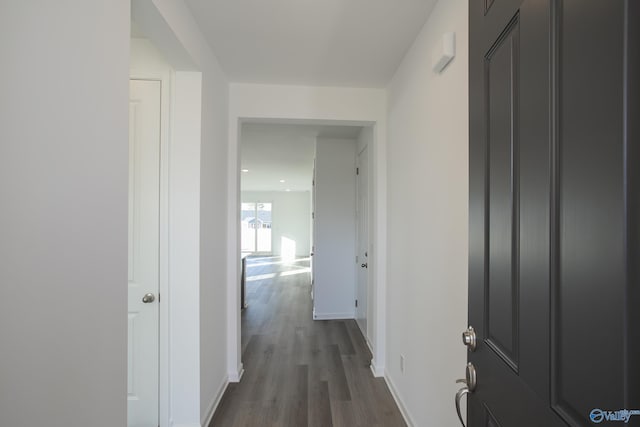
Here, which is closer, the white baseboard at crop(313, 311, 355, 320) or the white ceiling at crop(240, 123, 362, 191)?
the white ceiling at crop(240, 123, 362, 191)

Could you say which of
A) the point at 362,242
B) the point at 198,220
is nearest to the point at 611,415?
the point at 198,220

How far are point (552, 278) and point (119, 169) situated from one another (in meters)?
1.22

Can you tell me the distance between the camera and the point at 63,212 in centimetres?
76

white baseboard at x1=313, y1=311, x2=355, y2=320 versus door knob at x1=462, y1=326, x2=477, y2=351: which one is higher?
door knob at x1=462, y1=326, x2=477, y2=351

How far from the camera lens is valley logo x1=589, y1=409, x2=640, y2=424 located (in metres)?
0.39

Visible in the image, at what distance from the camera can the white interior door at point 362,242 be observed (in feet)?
11.3

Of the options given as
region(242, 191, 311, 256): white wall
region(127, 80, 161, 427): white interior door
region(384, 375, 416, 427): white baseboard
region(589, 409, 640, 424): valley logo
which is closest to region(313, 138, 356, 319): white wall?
region(384, 375, 416, 427): white baseboard

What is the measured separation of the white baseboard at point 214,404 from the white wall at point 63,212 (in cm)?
119

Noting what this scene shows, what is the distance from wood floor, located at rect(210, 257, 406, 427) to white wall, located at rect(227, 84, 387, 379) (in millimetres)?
242

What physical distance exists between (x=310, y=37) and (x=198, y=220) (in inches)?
53.7

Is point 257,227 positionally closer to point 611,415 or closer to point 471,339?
point 471,339

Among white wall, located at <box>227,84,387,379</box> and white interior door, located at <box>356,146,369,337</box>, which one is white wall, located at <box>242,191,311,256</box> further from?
white wall, located at <box>227,84,387,379</box>

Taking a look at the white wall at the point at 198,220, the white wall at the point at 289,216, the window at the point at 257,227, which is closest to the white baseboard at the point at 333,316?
the white wall at the point at 198,220

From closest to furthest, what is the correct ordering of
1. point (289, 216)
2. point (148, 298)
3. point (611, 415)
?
1. point (611, 415)
2. point (148, 298)
3. point (289, 216)
